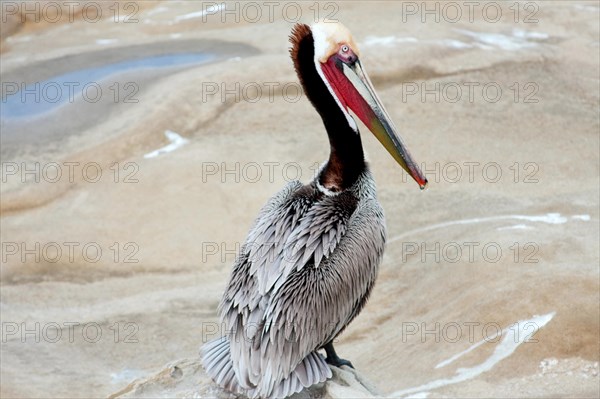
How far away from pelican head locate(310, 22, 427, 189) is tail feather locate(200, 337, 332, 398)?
1785 millimetres

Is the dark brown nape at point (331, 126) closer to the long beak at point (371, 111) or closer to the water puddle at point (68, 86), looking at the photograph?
the long beak at point (371, 111)

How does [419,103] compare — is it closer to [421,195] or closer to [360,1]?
[421,195]

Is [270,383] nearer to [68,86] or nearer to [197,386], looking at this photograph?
[197,386]

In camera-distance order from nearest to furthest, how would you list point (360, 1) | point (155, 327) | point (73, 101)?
point (155, 327), point (73, 101), point (360, 1)

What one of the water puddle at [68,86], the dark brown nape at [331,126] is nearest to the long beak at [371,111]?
the dark brown nape at [331,126]

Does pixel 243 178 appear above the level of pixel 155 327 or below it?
above

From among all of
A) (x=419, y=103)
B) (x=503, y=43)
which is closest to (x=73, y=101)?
(x=419, y=103)

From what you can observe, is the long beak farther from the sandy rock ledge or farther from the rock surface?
the rock surface

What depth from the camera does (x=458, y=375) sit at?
9.19 m

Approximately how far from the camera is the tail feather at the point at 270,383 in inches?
243

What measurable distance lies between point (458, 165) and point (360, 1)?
7.02m

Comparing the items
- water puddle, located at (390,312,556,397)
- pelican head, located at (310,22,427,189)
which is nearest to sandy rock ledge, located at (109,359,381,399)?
pelican head, located at (310,22,427,189)

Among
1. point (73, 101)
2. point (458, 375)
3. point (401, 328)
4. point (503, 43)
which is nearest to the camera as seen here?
point (458, 375)

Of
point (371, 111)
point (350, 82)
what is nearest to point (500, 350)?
point (371, 111)
